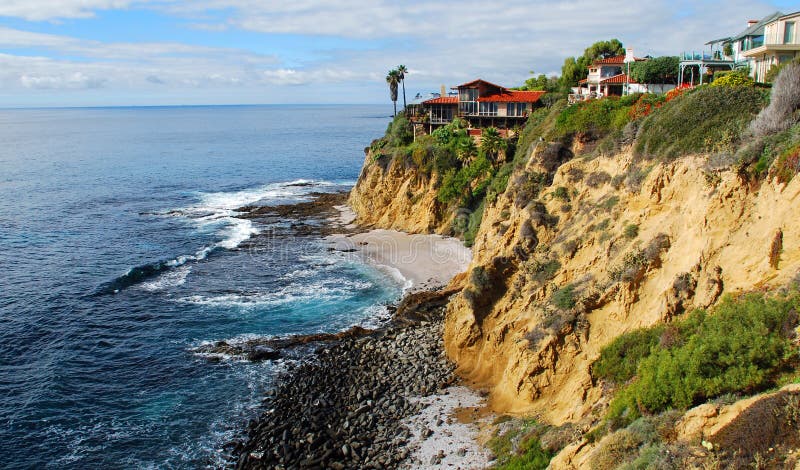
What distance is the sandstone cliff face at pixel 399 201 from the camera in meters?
61.7

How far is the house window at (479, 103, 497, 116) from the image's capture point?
7088cm

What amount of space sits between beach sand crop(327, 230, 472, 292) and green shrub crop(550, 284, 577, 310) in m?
17.5

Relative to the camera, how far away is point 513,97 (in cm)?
6981

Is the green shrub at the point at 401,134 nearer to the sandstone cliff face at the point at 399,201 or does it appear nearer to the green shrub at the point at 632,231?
the sandstone cliff face at the point at 399,201

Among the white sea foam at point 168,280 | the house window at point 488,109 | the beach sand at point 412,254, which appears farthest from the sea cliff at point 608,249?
the house window at point 488,109

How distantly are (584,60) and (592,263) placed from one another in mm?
53813

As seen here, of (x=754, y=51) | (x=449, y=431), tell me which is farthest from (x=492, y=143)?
(x=449, y=431)

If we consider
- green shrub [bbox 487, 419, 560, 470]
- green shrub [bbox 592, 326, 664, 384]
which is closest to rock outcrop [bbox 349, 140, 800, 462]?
green shrub [bbox 592, 326, 664, 384]

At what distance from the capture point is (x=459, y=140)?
65500mm

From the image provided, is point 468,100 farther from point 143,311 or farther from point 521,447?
point 521,447

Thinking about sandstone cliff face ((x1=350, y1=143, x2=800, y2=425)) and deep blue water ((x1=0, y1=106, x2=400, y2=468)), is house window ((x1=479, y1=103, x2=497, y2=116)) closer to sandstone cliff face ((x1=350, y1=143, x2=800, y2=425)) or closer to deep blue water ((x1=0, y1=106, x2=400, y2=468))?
deep blue water ((x1=0, y1=106, x2=400, y2=468))

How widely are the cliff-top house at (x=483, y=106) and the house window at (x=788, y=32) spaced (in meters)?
33.6

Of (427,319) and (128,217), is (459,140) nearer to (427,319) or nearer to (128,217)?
(427,319)

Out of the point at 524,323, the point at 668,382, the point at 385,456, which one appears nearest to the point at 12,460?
the point at 385,456
